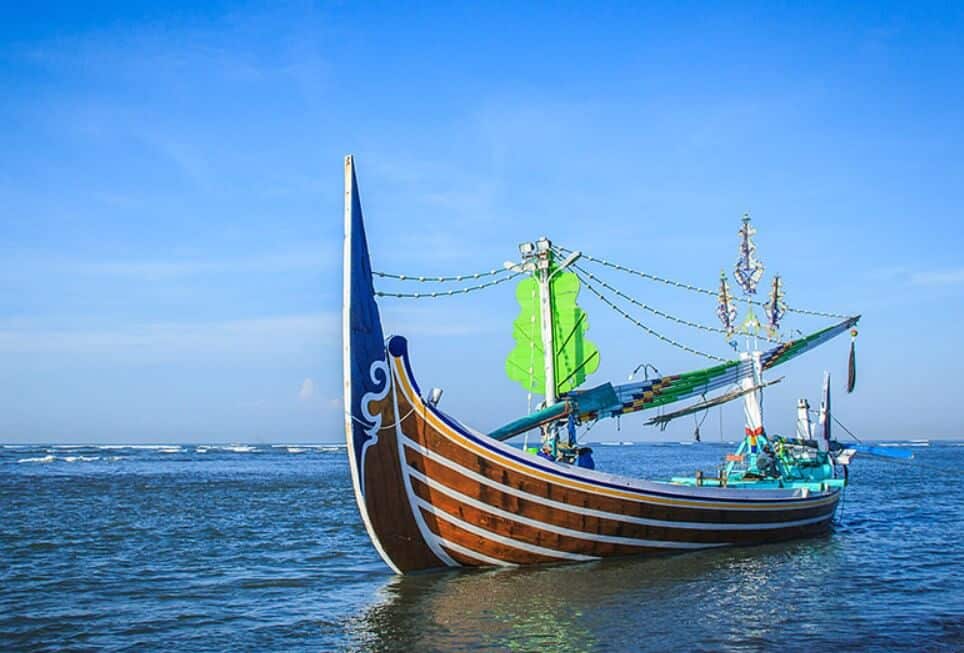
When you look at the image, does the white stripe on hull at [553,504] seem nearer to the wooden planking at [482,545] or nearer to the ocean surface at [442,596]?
the ocean surface at [442,596]

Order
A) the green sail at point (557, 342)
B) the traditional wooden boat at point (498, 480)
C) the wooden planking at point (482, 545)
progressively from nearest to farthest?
1. the traditional wooden boat at point (498, 480)
2. the wooden planking at point (482, 545)
3. the green sail at point (557, 342)

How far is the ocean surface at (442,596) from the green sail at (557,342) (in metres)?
3.71

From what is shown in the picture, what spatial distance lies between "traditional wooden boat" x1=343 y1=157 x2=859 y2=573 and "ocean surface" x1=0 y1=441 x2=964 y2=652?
431mm

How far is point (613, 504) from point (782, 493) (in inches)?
212

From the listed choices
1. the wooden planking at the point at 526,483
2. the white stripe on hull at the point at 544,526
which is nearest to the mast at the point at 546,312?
the wooden planking at the point at 526,483

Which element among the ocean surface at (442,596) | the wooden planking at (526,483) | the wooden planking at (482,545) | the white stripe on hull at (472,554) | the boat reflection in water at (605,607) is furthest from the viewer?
the white stripe on hull at (472,554)

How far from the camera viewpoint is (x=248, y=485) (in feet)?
131

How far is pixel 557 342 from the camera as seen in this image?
16.2m

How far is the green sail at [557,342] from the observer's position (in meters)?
16.0

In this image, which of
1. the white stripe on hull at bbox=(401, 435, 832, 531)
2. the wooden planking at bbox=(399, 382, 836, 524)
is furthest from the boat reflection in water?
the wooden planking at bbox=(399, 382, 836, 524)

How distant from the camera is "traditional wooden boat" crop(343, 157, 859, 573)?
12.6 metres

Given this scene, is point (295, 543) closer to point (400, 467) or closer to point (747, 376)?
point (400, 467)

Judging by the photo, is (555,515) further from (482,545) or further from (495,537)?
(482,545)

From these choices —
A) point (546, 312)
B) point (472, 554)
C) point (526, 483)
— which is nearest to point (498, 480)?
point (526, 483)
